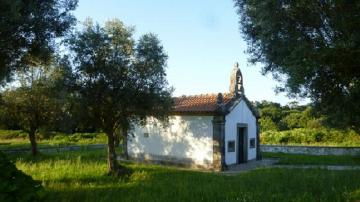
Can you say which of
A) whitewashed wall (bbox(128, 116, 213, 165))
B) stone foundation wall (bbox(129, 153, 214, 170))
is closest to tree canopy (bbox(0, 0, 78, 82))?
whitewashed wall (bbox(128, 116, 213, 165))

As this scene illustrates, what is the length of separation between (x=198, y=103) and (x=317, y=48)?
1615cm

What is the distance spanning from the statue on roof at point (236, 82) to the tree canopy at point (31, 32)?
16.2 meters

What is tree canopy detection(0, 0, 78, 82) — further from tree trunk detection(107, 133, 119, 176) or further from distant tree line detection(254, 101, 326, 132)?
distant tree line detection(254, 101, 326, 132)

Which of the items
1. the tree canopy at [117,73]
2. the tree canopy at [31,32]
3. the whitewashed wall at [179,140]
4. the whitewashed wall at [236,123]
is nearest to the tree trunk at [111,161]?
→ the tree canopy at [117,73]

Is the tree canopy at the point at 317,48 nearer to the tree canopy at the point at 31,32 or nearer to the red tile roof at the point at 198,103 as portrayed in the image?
the tree canopy at the point at 31,32

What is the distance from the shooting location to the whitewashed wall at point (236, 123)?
24.6 metres

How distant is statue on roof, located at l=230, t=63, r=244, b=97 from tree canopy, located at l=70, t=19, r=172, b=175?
9.07m

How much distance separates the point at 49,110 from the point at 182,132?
29.7ft

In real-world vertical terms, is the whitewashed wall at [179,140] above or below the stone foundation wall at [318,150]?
above

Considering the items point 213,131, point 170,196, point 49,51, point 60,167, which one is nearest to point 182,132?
point 213,131

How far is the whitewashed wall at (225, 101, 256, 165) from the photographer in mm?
24562

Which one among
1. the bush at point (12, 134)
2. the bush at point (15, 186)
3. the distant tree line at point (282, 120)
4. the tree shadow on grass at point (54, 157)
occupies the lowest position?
the tree shadow on grass at point (54, 157)

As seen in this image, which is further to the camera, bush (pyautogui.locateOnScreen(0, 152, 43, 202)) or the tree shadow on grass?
the tree shadow on grass

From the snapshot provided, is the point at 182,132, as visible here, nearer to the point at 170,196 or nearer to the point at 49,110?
the point at 49,110
